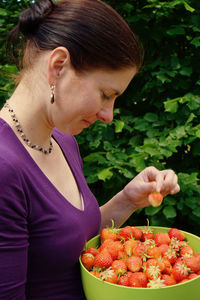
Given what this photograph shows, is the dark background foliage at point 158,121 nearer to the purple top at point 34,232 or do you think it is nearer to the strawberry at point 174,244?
the strawberry at point 174,244

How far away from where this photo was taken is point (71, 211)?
1100mm

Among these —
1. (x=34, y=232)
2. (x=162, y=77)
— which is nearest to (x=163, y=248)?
(x=34, y=232)

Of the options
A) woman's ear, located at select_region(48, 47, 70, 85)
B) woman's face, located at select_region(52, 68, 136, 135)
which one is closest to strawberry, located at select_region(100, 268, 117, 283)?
woman's face, located at select_region(52, 68, 136, 135)

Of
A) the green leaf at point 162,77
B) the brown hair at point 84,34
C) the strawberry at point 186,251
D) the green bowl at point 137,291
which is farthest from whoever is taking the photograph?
the green leaf at point 162,77

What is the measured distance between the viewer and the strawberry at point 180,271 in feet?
3.40

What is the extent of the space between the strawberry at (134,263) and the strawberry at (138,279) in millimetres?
35

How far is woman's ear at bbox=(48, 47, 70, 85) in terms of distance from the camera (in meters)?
1.01

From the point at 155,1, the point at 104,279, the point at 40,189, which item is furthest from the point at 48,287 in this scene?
the point at 155,1

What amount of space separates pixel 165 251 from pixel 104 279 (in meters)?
0.23

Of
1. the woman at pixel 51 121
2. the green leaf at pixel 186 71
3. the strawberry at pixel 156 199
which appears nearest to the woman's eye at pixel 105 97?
the woman at pixel 51 121

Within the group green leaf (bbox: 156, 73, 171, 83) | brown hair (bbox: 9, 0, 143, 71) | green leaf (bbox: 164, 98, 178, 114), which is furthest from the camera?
green leaf (bbox: 156, 73, 171, 83)

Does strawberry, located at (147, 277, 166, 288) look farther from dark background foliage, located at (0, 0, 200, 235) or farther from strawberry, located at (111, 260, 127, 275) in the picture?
dark background foliage, located at (0, 0, 200, 235)

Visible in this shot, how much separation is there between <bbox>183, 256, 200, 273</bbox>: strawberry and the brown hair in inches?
23.8

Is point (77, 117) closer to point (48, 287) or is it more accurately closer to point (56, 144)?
point (56, 144)
